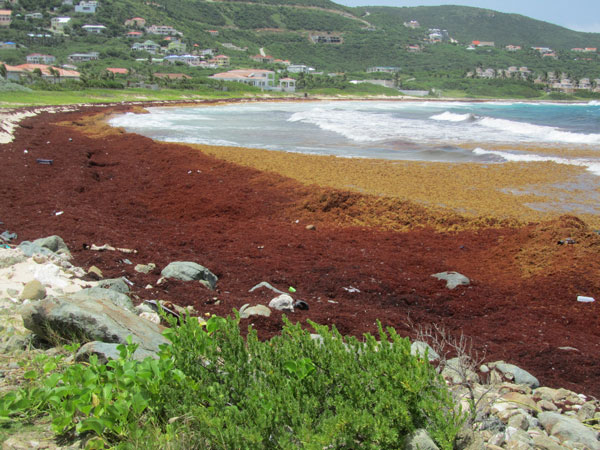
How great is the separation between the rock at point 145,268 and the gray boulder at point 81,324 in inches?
99.3

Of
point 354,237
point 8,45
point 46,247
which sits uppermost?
point 8,45

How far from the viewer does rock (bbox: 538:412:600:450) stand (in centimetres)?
312

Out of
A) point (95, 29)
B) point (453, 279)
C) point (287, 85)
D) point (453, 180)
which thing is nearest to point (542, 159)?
point (453, 180)

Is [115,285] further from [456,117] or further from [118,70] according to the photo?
[118,70]

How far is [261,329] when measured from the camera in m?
4.78

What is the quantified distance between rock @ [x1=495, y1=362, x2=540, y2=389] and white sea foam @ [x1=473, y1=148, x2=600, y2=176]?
14115mm

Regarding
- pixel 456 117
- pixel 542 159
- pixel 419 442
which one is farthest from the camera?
pixel 456 117

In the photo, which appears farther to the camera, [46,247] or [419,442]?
[46,247]

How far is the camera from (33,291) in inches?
179

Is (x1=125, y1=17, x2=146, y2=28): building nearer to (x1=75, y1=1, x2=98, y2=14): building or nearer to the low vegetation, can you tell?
(x1=75, y1=1, x2=98, y2=14): building

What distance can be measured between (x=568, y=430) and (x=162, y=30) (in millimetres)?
158047

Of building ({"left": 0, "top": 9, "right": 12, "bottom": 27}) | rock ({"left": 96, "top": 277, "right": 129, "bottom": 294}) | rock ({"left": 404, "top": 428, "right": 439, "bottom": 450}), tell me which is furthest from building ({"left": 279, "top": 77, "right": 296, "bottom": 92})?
rock ({"left": 404, "top": 428, "right": 439, "bottom": 450})

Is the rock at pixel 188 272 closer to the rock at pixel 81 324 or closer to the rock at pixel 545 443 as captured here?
the rock at pixel 81 324

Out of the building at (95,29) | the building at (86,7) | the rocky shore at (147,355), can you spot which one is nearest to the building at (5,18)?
the building at (95,29)
